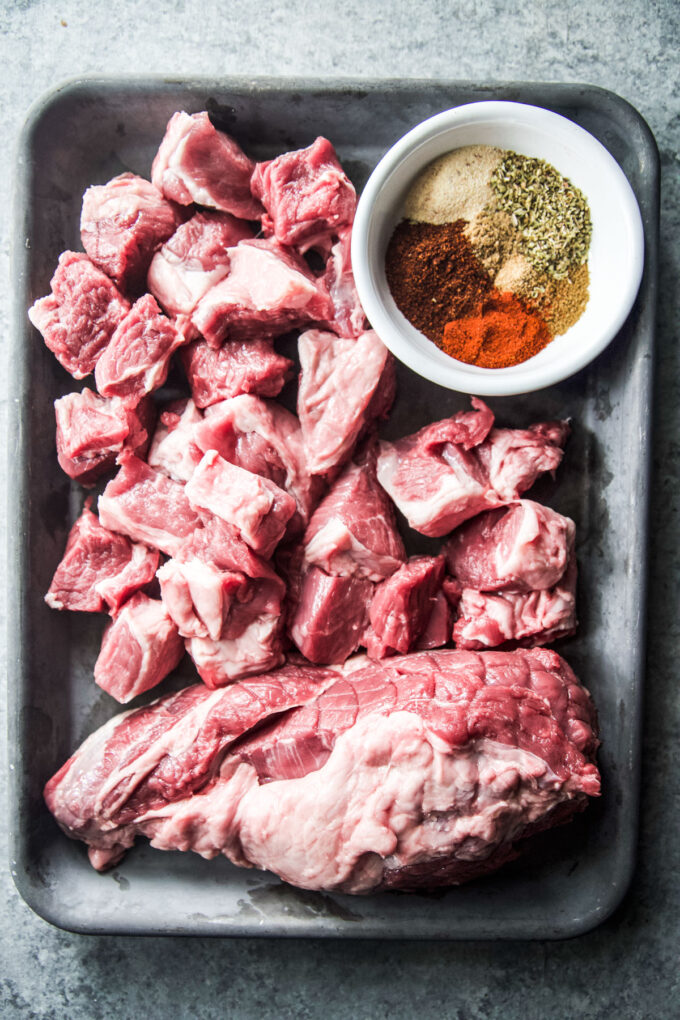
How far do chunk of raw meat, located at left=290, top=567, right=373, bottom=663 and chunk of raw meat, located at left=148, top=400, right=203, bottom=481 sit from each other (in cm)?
54

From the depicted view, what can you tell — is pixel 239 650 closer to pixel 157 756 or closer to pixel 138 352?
pixel 157 756

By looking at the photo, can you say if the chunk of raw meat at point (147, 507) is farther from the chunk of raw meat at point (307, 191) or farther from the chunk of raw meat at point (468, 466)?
the chunk of raw meat at point (307, 191)

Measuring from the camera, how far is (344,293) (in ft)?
7.95

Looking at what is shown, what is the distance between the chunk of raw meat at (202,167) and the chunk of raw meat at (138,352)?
0.38m

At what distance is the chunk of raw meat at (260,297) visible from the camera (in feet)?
7.57

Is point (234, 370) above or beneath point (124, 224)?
beneath

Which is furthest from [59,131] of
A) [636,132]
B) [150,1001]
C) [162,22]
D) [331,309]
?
[150,1001]

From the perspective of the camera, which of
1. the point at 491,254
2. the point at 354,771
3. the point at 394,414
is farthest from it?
the point at 394,414

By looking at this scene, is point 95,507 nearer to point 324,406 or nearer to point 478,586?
point 324,406

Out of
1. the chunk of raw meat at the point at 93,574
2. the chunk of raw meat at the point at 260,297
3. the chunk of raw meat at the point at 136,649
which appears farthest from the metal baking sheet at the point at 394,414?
the chunk of raw meat at the point at 260,297

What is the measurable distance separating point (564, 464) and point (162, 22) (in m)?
2.11

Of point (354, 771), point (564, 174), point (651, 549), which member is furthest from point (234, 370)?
point (651, 549)

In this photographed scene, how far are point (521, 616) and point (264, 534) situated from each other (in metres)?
0.89

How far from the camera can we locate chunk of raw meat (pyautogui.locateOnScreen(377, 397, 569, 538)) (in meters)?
2.39
